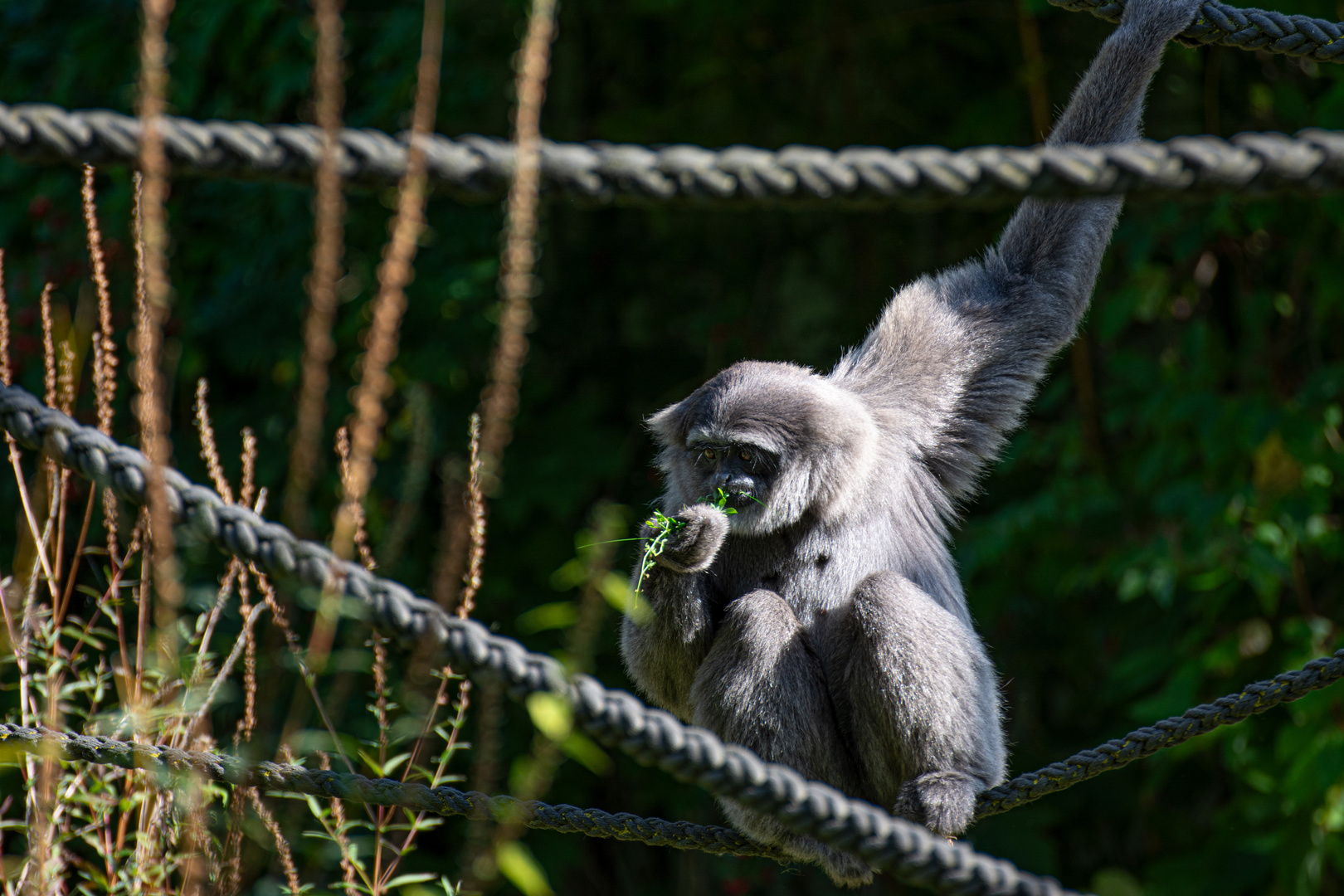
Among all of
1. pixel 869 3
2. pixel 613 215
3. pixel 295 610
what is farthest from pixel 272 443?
pixel 869 3

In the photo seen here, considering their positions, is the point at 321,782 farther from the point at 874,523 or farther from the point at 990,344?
the point at 990,344

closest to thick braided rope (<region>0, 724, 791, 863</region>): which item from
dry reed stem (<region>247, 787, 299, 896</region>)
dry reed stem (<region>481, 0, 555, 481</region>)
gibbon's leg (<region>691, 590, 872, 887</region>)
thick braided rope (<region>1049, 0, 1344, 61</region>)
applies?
dry reed stem (<region>247, 787, 299, 896</region>)

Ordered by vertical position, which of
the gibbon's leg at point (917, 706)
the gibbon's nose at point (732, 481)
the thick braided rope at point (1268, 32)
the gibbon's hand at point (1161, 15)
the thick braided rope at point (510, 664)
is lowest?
the thick braided rope at point (510, 664)

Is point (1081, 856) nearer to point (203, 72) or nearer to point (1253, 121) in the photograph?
point (1253, 121)

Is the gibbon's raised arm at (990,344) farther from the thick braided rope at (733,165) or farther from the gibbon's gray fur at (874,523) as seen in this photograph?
the thick braided rope at (733,165)

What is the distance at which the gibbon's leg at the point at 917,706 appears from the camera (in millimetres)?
3623

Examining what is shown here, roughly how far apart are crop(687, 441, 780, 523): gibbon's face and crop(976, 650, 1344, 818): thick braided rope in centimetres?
118

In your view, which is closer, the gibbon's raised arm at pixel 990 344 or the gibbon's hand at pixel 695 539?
the gibbon's hand at pixel 695 539

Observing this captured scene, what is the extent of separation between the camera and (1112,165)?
1.81 metres

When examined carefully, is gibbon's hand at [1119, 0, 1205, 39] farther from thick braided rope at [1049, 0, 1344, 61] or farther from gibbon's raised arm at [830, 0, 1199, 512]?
gibbon's raised arm at [830, 0, 1199, 512]

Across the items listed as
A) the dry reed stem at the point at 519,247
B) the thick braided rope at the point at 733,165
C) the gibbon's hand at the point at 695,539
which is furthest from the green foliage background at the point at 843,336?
the dry reed stem at the point at 519,247

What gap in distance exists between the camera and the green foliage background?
593 cm

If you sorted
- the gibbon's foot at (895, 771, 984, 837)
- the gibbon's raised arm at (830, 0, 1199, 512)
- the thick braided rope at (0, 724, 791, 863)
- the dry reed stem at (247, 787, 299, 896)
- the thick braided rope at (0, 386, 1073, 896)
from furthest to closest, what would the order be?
the gibbon's raised arm at (830, 0, 1199, 512) → the gibbon's foot at (895, 771, 984, 837) → the dry reed stem at (247, 787, 299, 896) → the thick braided rope at (0, 724, 791, 863) → the thick braided rope at (0, 386, 1073, 896)

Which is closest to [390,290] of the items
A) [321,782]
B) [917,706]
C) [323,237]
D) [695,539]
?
[323,237]
